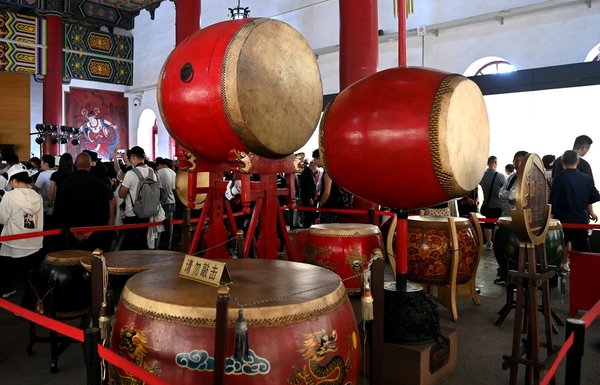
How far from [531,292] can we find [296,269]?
1.04 meters

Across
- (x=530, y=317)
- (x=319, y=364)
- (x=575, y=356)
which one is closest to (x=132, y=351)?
(x=319, y=364)

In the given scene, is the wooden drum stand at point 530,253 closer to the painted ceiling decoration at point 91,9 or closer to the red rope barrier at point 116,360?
the red rope barrier at point 116,360

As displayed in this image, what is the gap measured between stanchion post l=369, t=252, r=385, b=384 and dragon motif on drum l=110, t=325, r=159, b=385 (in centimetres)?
73

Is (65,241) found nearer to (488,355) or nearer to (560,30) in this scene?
(488,355)

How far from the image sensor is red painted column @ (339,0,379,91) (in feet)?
16.8

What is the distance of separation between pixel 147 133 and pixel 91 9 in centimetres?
349

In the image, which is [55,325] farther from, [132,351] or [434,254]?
[434,254]

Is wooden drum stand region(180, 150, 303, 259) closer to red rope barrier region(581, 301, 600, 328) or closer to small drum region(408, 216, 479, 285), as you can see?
small drum region(408, 216, 479, 285)

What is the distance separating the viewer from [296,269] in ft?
5.51

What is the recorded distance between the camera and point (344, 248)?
10.8ft

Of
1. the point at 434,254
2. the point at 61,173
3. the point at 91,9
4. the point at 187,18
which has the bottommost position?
the point at 434,254

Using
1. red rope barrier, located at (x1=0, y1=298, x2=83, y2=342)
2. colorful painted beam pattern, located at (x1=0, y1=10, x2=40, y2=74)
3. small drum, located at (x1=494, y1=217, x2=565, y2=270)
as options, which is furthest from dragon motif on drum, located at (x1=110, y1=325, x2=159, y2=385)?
colorful painted beam pattern, located at (x1=0, y1=10, x2=40, y2=74)

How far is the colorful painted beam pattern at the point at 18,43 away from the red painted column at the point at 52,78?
1.08 feet

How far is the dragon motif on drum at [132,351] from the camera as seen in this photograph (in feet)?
4.14
